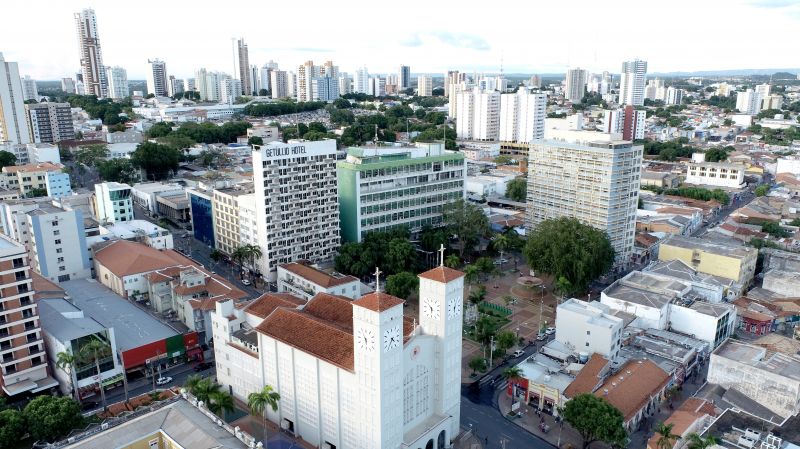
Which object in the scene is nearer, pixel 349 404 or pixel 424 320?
pixel 349 404

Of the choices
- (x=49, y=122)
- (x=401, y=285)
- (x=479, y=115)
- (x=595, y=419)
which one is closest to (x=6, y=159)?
(x=49, y=122)

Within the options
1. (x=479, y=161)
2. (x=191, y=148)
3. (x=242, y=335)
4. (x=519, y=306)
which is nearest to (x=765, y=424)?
(x=519, y=306)

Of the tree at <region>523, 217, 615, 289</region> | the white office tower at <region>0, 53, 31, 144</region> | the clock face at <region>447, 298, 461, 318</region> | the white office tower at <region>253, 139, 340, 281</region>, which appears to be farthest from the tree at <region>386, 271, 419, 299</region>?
the white office tower at <region>0, 53, 31, 144</region>

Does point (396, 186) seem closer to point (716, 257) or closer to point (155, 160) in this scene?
point (716, 257)

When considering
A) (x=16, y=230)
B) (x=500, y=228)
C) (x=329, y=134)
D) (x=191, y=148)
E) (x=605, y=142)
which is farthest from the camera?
(x=329, y=134)

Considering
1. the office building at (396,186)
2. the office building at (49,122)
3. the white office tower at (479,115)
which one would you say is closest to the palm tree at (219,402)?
the office building at (396,186)

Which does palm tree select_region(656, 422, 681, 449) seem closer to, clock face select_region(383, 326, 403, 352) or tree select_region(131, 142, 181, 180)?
clock face select_region(383, 326, 403, 352)

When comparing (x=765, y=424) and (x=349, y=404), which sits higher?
(x=349, y=404)

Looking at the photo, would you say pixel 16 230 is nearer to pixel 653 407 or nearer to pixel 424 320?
pixel 424 320

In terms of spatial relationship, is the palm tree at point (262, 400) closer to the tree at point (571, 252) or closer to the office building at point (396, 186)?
the tree at point (571, 252)
